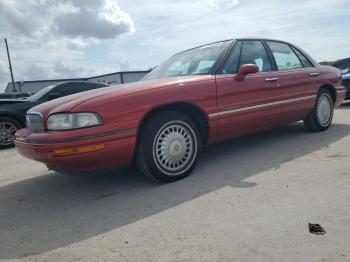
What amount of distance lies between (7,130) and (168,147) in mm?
5108

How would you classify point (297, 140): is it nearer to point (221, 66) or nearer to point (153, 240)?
point (221, 66)

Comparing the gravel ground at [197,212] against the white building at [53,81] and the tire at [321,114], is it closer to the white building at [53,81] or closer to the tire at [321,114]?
the tire at [321,114]

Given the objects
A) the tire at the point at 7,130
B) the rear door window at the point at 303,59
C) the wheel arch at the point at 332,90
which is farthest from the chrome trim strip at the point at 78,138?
the tire at the point at 7,130

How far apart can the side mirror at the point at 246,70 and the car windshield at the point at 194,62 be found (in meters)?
0.32

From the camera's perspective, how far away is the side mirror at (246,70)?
174 inches

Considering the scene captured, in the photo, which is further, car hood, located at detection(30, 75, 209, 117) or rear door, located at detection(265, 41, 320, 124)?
rear door, located at detection(265, 41, 320, 124)

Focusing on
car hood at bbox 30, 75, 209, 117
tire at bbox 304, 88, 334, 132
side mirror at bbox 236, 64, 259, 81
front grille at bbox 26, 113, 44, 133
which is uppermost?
side mirror at bbox 236, 64, 259, 81

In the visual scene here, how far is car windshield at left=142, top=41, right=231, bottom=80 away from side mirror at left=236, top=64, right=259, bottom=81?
316 mm

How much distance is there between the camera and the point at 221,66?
4.50m

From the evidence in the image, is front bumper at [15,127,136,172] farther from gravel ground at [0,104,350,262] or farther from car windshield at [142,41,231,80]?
car windshield at [142,41,231,80]

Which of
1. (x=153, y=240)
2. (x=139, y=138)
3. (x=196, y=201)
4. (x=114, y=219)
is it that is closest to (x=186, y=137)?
(x=139, y=138)

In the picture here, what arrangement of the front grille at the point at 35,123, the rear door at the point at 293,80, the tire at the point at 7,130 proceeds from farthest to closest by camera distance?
the tire at the point at 7,130, the rear door at the point at 293,80, the front grille at the point at 35,123

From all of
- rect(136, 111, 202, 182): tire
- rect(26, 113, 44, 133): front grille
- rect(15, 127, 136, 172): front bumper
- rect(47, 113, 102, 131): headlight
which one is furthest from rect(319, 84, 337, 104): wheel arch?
rect(26, 113, 44, 133): front grille

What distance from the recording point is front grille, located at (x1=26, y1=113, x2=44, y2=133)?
3.74m
